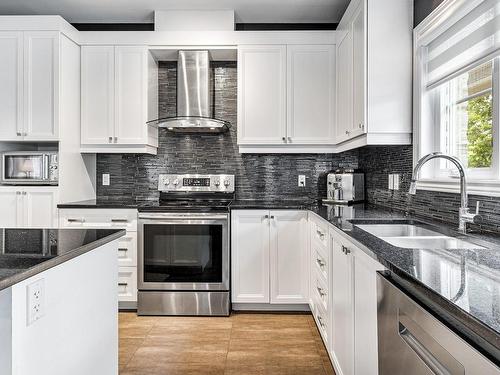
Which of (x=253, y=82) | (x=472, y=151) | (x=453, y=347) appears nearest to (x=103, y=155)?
(x=253, y=82)

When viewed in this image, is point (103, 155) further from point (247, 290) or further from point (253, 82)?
point (247, 290)

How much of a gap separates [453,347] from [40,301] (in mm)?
1098

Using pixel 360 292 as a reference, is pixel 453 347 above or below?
above

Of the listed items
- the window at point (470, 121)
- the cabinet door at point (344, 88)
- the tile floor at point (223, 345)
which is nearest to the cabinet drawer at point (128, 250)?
the tile floor at point (223, 345)

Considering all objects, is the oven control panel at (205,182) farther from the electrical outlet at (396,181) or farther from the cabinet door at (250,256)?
the electrical outlet at (396,181)

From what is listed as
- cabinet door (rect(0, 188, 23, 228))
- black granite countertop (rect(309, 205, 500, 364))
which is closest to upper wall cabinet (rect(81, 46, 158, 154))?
cabinet door (rect(0, 188, 23, 228))

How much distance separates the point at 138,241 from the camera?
3355 millimetres

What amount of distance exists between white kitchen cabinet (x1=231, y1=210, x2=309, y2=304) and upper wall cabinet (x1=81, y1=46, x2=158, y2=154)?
1.22 meters

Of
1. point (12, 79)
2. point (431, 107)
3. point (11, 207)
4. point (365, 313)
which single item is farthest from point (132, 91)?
point (365, 313)

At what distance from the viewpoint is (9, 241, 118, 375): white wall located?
112 cm

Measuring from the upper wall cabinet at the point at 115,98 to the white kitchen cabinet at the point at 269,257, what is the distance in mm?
1218

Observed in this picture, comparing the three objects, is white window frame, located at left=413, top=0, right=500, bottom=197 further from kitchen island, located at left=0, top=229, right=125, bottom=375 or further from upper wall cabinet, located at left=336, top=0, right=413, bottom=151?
kitchen island, located at left=0, top=229, right=125, bottom=375

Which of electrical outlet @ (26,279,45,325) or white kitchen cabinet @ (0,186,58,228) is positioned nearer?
electrical outlet @ (26,279,45,325)

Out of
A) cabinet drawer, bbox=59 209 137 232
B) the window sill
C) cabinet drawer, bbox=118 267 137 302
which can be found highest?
the window sill
